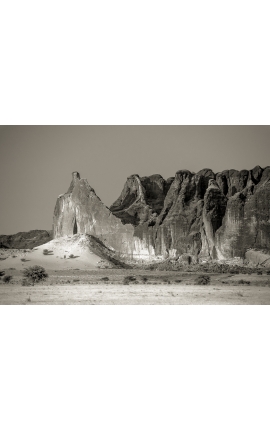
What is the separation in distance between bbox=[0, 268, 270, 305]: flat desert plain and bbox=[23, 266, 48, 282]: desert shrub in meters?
0.41

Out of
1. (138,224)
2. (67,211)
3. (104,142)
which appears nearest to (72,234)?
(67,211)

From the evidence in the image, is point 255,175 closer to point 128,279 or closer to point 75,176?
point 128,279

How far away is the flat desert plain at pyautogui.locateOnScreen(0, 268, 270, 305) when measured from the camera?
28.2 meters

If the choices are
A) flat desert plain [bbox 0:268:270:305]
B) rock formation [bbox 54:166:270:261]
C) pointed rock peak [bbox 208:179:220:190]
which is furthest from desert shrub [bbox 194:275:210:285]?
pointed rock peak [bbox 208:179:220:190]

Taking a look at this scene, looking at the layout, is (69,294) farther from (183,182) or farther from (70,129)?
(183,182)

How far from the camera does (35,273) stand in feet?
108

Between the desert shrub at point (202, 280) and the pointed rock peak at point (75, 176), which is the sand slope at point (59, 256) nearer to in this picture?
the pointed rock peak at point (75, 176)

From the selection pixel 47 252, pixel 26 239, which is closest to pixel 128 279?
pixel 47 252

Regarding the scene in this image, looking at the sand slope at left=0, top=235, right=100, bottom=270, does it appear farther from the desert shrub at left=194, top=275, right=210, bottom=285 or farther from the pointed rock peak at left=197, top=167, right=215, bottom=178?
the pointed rock peak at left=197, top=167, right=215, bottom=178

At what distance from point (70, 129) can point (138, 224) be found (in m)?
13.3

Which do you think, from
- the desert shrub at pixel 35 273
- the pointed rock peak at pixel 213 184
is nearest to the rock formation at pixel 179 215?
the pointed rock peak at pixel 213 184

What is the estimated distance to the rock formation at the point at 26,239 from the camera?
36.1 m

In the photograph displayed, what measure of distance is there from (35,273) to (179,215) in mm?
12342

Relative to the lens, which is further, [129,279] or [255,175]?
[255,175]
